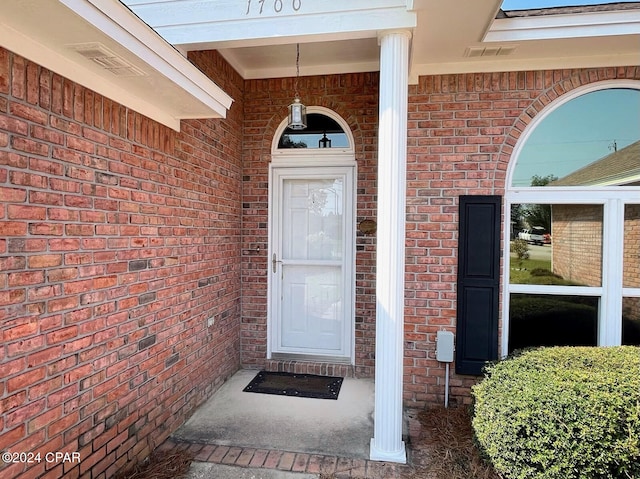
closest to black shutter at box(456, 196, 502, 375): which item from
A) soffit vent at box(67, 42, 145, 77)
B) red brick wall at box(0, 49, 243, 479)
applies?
red brick wall at box(0, 49, 243, 479)

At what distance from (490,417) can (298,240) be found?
2660 mm

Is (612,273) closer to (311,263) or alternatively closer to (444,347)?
(444,347)

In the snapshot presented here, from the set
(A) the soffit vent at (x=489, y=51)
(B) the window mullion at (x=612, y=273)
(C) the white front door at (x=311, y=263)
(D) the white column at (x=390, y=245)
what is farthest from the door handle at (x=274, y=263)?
(B) the window mullion at (x=612, y=273)

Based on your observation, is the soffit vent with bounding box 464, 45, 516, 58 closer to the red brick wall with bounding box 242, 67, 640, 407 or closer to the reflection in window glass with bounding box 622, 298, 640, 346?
the red brick wall with bounding box 242, 67, 640, 407

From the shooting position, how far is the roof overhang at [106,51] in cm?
157

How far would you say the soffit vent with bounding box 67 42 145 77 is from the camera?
5.92 ft

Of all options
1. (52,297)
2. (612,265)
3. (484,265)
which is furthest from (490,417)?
(52,297)

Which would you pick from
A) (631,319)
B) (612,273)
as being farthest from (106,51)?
(631,319)

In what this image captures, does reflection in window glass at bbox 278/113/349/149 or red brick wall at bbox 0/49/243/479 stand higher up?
reflection in window glass at bbox 278/113/349/149

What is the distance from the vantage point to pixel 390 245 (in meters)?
2.62

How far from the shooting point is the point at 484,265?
3.30 meters

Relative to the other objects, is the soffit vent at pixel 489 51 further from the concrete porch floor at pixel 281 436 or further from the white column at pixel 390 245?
the concrete porch floor at pixel 281 436

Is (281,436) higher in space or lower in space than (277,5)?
lower

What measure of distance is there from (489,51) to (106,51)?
285 centimetres
